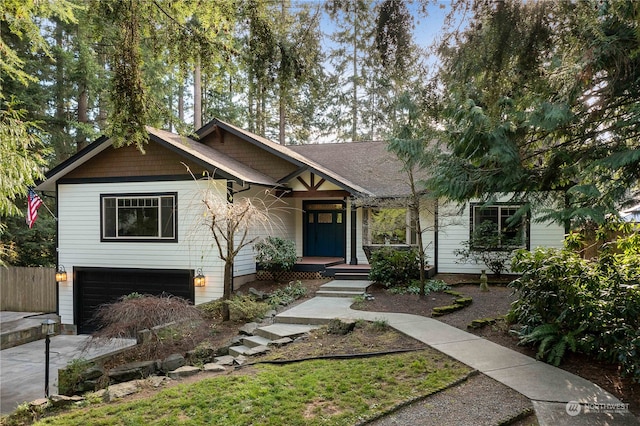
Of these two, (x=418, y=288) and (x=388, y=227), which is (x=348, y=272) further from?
(x=418, y=288)

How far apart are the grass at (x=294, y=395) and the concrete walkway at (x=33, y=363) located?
299cm

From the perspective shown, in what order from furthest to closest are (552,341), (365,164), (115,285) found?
(365,164), (115,285), (552,341)

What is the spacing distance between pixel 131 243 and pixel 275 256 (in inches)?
168

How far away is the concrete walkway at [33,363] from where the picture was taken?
24.7ft

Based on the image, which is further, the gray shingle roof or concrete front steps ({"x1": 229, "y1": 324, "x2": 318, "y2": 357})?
the gray shingle roof

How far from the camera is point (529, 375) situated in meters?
5.07

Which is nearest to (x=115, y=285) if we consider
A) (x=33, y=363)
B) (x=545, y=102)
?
(x=33, y=363)

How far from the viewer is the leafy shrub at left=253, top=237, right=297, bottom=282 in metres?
12.2

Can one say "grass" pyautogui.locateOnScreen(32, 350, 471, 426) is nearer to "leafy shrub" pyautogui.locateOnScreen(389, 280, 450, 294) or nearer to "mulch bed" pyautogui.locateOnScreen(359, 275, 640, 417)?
"mulch bed" pyautogui.locateOnScreen(359, 275, 640, 417)

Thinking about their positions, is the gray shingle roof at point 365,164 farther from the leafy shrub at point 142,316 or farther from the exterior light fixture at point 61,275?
the exterior light fixture at point 61,275

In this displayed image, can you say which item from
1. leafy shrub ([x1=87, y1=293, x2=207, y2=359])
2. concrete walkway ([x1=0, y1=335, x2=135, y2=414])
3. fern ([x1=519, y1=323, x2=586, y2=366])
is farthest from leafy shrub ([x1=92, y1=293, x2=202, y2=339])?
fern ([x1=519, y1=323, x2=586, y2=366])

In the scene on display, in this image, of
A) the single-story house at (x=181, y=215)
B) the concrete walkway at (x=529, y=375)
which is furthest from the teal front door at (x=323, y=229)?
the concrete walkway at (x=529, y=375)

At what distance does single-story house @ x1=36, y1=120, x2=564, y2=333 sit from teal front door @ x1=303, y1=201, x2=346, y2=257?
8.4 inches

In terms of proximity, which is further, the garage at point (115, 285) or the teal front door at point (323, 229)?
the teal front door at point (323, 229)
